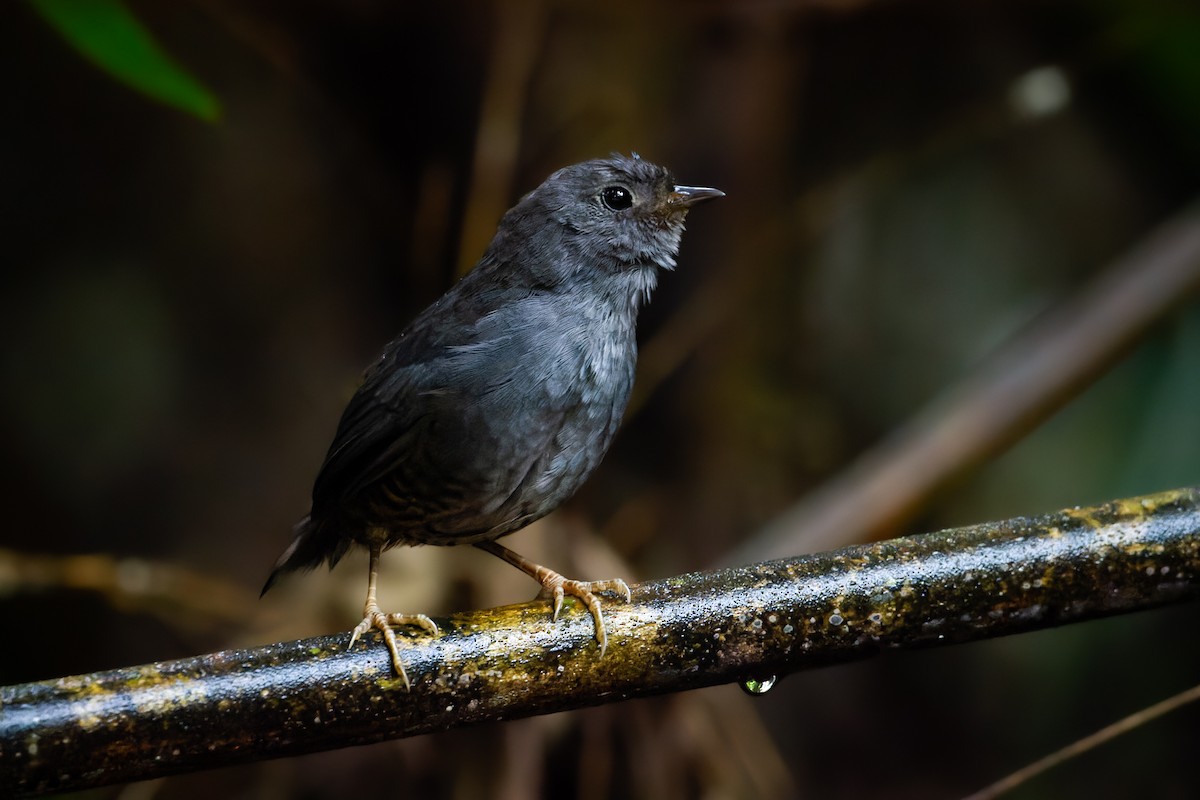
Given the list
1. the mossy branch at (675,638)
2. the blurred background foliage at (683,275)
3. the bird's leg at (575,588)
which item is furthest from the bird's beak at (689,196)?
the blurred background foliage at (683,275)

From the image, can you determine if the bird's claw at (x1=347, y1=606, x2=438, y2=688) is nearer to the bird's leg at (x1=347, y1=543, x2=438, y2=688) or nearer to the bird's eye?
the bird's leg at (x1=347, y1=543, x2=438, y2=688)

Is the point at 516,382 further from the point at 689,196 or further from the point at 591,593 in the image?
the point at 689,196

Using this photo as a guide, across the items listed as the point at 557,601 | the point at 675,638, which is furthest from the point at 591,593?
the point at 675,638

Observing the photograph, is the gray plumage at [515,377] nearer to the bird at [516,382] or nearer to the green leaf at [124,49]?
the bird at [516,382]

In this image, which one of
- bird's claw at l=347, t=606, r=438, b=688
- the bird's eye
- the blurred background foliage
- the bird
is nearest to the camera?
bird's claw at l=347, t=606, r=438, b=688

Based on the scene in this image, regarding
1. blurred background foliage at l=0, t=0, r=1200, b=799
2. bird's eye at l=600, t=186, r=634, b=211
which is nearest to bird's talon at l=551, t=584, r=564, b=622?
bird's eye at l=600, t=186, r=634, b=211

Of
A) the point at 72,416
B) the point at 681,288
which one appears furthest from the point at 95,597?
the point at 681,288

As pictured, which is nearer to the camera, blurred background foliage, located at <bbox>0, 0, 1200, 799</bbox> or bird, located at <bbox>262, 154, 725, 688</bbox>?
bird, located at <bbox>262, 154, 725, 688</bbox>

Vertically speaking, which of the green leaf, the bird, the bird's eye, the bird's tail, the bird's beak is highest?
the green leaf
